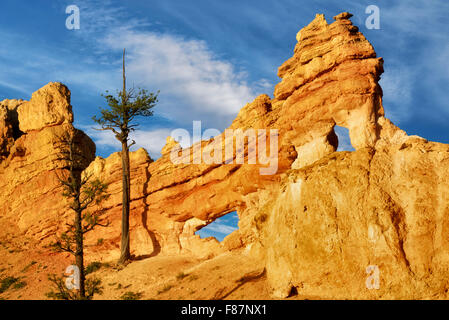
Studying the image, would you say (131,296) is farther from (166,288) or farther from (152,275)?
(152,275)

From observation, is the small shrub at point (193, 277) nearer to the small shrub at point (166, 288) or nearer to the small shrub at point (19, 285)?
the small shrub at point (166, 288)

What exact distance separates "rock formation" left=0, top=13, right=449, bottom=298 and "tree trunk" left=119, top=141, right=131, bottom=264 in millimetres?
1259

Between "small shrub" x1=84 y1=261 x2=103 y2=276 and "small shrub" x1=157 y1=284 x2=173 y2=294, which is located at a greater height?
"small shrub" x1=84 y1=261 x2=103 y2=276

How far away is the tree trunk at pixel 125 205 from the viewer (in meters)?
29.4

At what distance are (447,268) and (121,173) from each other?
25.4 meters

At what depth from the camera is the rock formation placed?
14617 mm

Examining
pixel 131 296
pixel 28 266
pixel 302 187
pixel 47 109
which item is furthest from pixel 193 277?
pixel 47 109

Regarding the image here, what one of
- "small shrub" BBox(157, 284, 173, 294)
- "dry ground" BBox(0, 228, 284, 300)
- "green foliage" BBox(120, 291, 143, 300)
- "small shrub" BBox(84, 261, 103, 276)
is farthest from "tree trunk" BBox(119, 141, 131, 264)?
"small shrub" BBox(157, 284, 173, 294)

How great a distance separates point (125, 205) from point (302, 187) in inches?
666

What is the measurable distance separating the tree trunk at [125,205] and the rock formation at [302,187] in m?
1.26

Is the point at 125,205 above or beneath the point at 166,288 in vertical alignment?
above

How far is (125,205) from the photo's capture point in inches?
1198

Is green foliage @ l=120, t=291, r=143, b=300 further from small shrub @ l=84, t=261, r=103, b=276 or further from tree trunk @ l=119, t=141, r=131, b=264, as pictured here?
small shrub @ l=84, t=261, r=103, b=276
